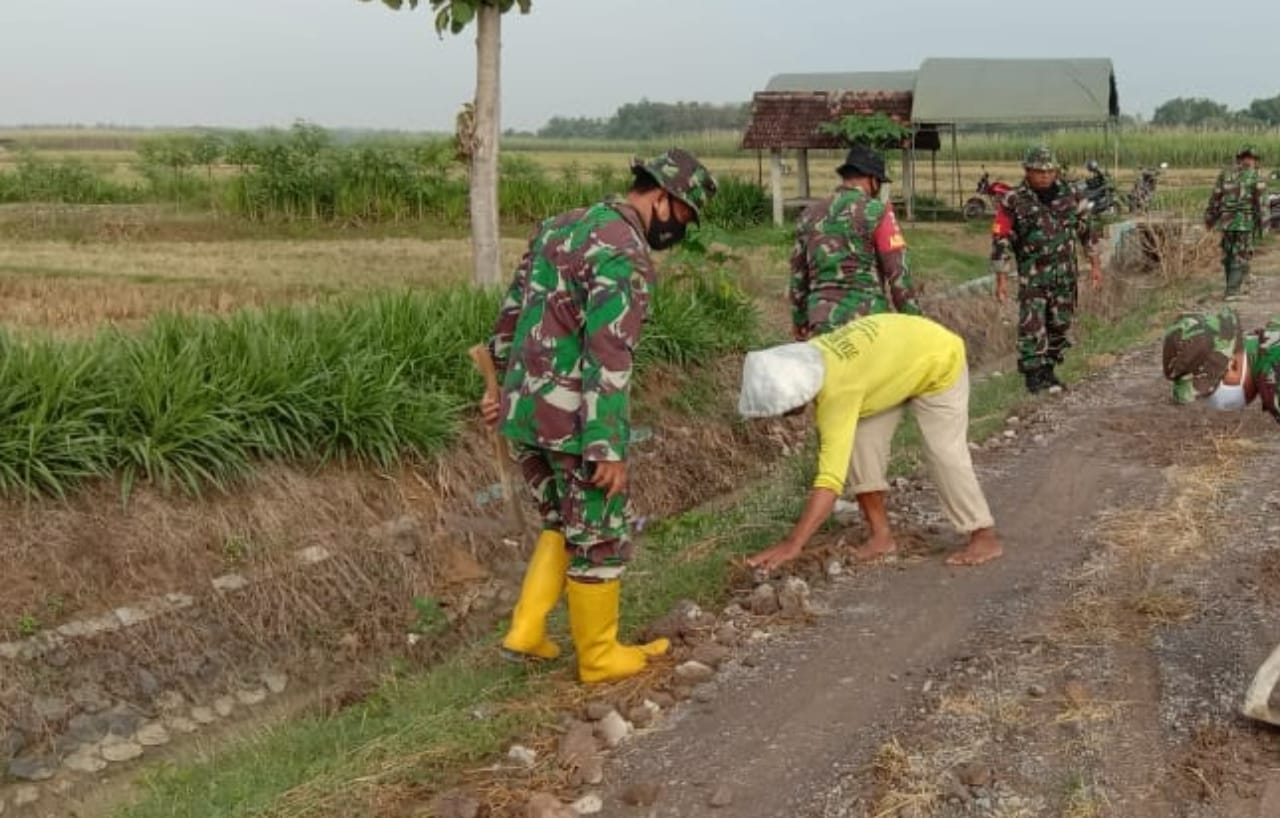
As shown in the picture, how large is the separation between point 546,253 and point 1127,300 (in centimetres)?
1281

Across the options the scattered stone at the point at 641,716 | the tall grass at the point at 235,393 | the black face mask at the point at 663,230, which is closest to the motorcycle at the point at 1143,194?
the tall grass at the point at 235,393

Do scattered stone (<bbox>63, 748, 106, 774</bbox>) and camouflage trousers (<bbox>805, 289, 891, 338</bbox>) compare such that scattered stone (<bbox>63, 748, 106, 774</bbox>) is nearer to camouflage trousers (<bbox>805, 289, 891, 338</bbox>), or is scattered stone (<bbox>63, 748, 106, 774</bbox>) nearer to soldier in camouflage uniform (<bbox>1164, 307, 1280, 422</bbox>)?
camouflage trousers (<bbox>805, 289, 891, 338</bbox>)

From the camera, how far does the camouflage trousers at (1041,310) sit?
909 centimetres

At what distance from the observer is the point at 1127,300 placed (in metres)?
15.5

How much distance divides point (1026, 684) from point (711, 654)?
3.38 feet

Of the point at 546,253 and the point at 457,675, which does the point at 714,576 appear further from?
the point at 546,253

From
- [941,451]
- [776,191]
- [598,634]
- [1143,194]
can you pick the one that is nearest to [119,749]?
[598,634]

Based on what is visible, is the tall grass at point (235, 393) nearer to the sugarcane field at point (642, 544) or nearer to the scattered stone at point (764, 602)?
the sugarcane field at point (642, 544)

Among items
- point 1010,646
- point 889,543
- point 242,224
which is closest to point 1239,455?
point 889,543

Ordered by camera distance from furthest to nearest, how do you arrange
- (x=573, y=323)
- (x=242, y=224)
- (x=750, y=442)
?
(x=242, y=224) < (x=750, y=442) < (x=573, y=323)

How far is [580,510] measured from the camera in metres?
4.19

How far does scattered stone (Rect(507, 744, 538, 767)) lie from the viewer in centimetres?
385

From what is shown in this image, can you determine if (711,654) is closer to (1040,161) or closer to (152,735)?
(152,735)

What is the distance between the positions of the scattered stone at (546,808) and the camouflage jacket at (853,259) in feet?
11.0
